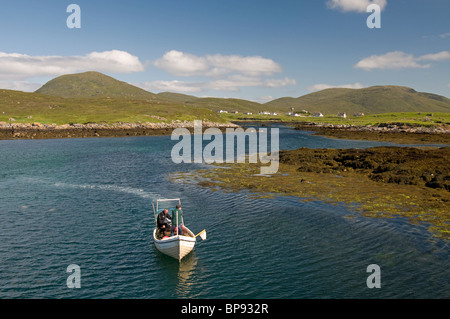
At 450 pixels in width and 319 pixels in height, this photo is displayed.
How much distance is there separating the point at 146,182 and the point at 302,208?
26959mm

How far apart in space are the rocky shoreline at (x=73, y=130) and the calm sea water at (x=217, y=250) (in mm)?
94397

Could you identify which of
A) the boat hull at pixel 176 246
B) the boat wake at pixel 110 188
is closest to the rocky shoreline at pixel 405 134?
the boat wake at pixel 110 188

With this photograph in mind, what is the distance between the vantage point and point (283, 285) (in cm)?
1888

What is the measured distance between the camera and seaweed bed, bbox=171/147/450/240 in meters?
33.2

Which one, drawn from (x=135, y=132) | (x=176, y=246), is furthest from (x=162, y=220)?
(x=135, y=132)

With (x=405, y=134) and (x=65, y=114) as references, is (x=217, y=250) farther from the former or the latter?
(x=65, y=114)

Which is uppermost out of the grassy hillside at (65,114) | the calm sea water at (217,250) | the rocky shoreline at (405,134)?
the grassy hillside at (65,114)

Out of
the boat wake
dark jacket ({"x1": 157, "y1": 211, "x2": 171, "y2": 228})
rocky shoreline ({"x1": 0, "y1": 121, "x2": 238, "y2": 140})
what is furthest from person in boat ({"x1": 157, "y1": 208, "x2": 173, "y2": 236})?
rocky shoreline ({"x1": 0, "y1": 121, "x2": 238, "y2": 140})

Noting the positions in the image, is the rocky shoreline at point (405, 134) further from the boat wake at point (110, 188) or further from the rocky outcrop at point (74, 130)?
the boat wake at point (110, 188)

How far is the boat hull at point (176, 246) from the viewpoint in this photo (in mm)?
21922

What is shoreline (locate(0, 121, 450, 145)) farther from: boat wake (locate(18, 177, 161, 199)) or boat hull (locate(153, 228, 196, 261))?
boat hull (locate(153, 228, 196, 261))
